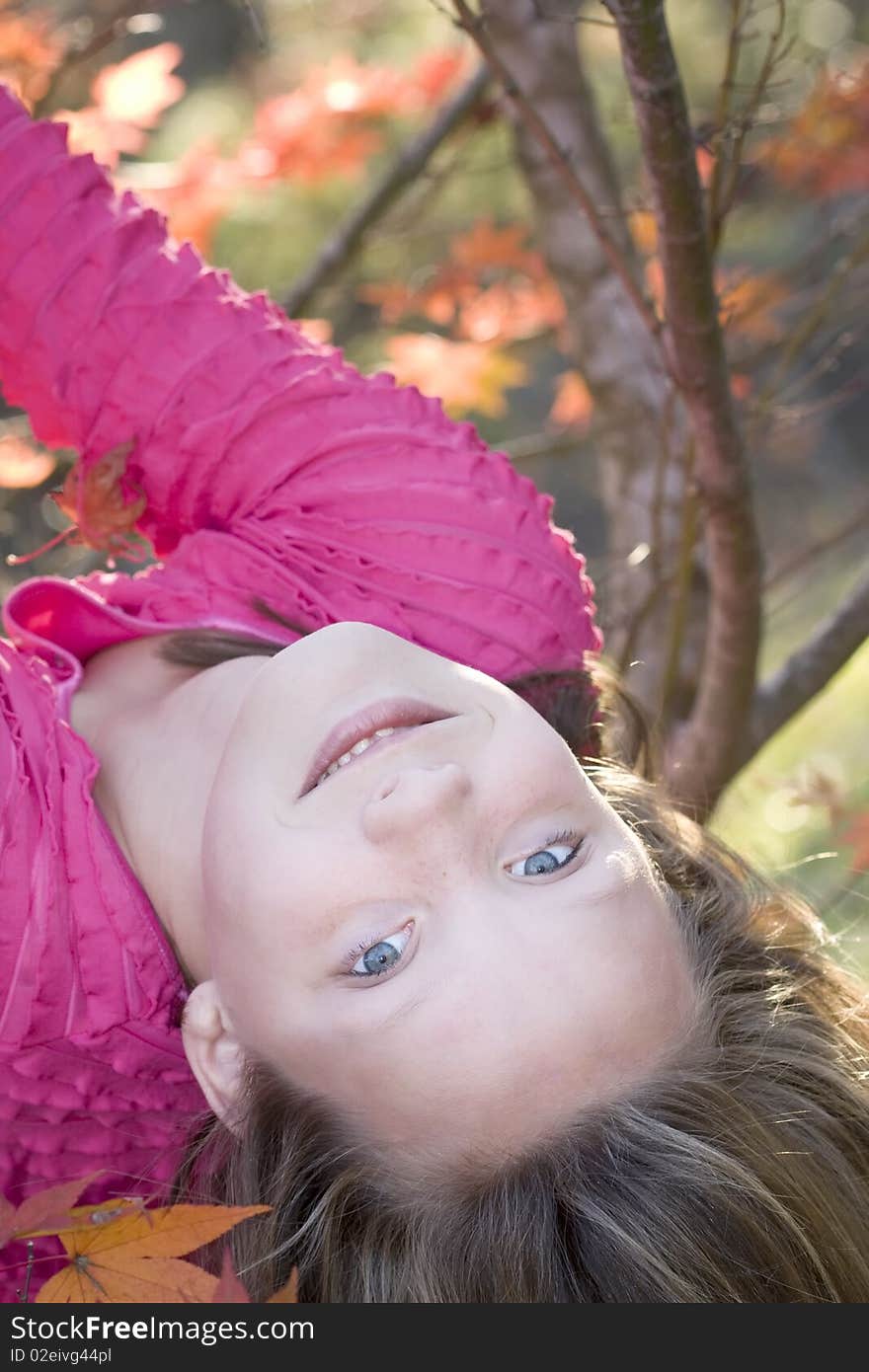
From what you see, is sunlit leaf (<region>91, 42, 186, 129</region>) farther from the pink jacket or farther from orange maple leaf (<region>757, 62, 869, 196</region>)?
orange maple leaf (<region>757, 62, 869, 196</region>)

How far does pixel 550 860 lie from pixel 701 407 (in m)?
0.57

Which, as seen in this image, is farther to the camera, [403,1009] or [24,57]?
[24,57]

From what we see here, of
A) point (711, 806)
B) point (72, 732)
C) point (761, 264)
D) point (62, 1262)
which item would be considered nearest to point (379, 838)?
point (72, 732)

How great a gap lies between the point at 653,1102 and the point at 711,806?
863 mm

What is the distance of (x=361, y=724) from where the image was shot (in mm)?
1410

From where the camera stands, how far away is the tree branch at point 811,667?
1.97m

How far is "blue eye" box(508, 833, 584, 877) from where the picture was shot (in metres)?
1.37

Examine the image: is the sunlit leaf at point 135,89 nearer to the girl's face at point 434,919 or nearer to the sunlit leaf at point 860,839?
the girl's face at point 434,919

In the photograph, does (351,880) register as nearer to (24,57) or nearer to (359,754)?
(359,754)

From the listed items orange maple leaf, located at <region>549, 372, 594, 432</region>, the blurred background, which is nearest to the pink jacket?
the blurred background

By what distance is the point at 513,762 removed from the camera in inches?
54.2

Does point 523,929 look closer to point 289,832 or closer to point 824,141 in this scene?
point 289,832

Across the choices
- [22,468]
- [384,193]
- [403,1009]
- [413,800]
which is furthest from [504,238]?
[403,1009]

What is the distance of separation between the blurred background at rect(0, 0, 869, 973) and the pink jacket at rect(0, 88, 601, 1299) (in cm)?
13
